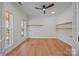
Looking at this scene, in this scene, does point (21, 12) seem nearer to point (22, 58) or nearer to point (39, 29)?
point (39, 29)

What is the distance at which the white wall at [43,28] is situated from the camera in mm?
2287

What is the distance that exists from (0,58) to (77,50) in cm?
113

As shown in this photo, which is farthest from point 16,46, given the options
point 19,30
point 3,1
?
point 3,1

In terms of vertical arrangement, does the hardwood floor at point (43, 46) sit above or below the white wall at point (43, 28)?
below

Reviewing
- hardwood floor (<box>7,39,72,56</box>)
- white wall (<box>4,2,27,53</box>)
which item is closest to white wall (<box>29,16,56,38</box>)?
hardwood floor (<box>7,39,72,56</box>)

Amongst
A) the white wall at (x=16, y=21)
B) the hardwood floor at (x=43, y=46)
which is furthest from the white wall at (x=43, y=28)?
the white wall at (x=16, y=21)

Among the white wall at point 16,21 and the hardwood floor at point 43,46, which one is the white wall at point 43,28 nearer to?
the hardwood floor at point 43,46

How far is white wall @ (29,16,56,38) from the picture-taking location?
229cm

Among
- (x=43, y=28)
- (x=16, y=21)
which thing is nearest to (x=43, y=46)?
(x=43, y=28)

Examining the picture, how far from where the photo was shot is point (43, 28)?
2350 mm

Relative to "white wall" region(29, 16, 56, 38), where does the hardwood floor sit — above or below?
below

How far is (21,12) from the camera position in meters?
2.21

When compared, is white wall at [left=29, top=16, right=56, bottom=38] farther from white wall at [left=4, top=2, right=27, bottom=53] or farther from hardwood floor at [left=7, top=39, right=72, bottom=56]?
white wall at [left=4, top=2, right=27, bottom=53]

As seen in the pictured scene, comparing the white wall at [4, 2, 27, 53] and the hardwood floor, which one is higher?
the white wall at [4, 2, 27, 53]
